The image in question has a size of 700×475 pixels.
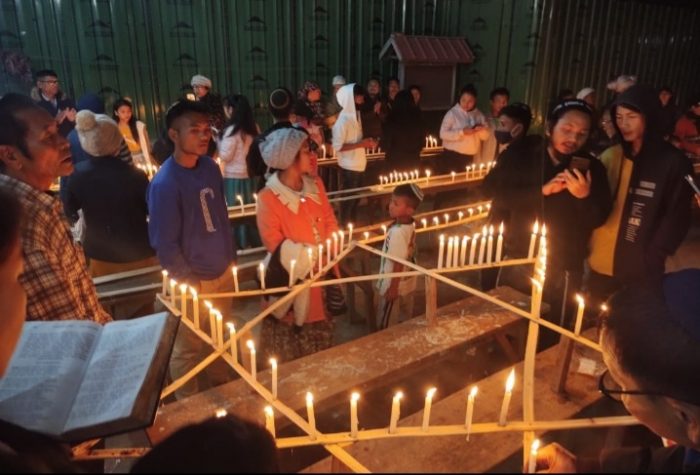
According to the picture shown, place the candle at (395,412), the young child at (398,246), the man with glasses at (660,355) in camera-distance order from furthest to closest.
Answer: the young child at (398,246)
the candle at (395,412)
the man with glasses at (660,355)

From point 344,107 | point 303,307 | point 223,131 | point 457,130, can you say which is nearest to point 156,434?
point 303,307

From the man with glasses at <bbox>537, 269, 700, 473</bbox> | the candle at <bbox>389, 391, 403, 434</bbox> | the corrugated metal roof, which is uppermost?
the corrugated metal roof

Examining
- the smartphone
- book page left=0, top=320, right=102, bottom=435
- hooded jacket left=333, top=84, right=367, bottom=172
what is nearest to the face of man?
hooded jacket left=333, top=84, right=367, bottom=172

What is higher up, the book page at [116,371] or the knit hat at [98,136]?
the knit hat at [98,136]

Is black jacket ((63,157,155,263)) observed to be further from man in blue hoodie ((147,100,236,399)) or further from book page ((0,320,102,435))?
book page ((0,320,102,435))

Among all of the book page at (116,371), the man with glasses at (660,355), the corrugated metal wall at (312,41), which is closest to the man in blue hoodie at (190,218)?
the book page at (116,371)

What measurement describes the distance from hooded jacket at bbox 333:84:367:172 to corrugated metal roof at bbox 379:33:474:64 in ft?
11.6

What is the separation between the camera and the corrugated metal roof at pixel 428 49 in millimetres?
9617

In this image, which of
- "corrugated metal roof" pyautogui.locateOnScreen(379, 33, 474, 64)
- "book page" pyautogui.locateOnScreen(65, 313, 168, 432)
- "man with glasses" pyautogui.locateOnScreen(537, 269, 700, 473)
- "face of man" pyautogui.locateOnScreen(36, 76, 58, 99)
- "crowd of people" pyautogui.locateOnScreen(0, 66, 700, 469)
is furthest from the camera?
"corrugated metal roof" pyautogui.locateOnScreen(379, 33, 474, 64)

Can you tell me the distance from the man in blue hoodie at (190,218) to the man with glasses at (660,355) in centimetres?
256

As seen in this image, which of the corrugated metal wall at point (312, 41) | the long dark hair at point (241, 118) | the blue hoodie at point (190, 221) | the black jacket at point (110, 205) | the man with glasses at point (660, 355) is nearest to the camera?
the man with glasses at point (660, 355)

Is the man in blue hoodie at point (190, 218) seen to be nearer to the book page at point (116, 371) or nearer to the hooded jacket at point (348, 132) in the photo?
the book page at point (116, 371)

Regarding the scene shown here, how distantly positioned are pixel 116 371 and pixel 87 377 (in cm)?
9

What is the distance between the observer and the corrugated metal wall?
7.86 m
